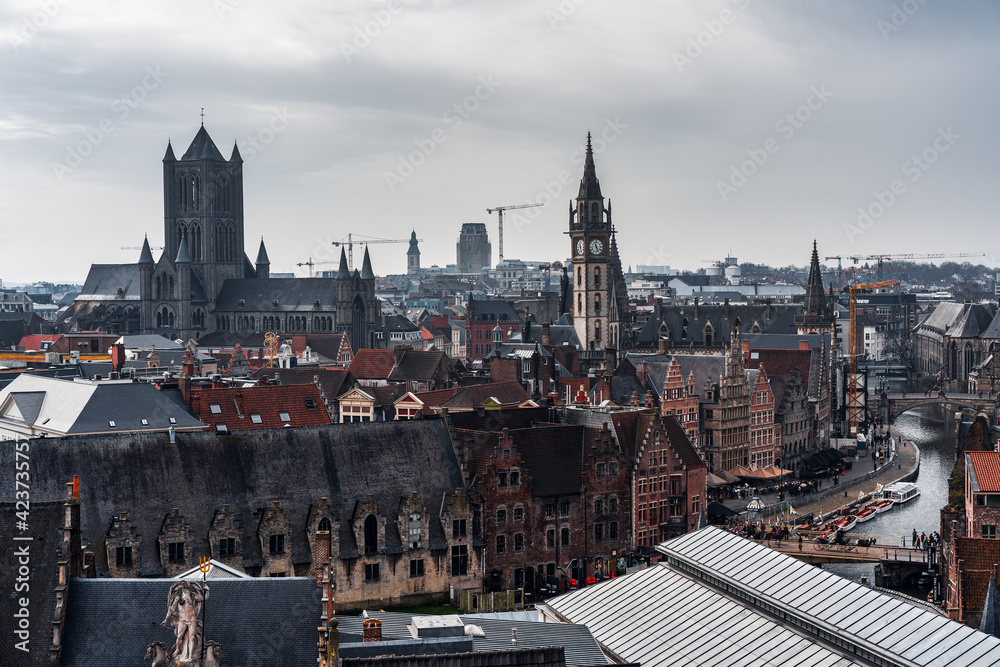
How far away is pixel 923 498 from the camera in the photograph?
11894 cm

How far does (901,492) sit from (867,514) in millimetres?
8591

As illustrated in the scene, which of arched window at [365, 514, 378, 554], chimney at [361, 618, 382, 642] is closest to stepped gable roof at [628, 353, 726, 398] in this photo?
arched window at [365, 514, 378, 554]

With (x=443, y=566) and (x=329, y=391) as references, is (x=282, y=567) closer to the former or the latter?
(x=443, y=566)

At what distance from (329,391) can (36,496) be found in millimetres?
71005

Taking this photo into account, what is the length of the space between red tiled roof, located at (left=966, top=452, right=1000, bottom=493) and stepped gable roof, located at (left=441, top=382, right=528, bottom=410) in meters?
38.1

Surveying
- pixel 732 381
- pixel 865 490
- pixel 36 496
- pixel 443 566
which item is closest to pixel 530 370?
pixel 732 381

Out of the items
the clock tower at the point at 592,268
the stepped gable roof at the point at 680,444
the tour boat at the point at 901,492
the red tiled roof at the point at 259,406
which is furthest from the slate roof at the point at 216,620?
the clock tower at the point at 592,268

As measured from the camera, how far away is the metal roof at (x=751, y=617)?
140 feet

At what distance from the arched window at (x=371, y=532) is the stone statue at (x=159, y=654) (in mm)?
31841

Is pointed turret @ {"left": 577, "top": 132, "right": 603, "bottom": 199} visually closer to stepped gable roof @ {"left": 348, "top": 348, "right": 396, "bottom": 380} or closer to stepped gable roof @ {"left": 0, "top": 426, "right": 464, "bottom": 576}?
stepped gable roof @ {"left": 348, "top": 348, "right": 396, "bottom": 380}

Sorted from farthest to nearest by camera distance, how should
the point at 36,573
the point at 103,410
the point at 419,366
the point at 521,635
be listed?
the point at 419,366
the point at 103,410
the point at 521,635
the point at 36,573

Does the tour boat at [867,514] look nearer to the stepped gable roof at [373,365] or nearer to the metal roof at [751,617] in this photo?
the metal roof at [751,617]

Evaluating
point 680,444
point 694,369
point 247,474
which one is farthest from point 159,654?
point 694,369

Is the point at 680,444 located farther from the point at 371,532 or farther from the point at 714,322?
the point at 714,322
